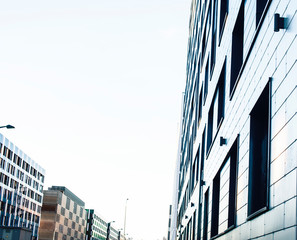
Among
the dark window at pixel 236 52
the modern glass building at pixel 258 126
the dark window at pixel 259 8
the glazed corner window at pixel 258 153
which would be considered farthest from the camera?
the dark window at pixel 236 52

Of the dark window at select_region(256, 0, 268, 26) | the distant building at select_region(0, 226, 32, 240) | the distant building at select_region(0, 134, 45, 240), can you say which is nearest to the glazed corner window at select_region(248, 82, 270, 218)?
the dark window at select_region(256, 0, 268, 26)

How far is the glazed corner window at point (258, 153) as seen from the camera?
9.12 metres

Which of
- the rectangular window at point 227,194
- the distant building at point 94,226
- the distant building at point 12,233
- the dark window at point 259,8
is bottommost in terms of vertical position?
the distant building at point 12,233

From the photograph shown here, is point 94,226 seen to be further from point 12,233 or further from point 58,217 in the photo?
point 12,233

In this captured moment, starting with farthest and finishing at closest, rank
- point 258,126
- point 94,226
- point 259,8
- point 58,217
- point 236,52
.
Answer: point 94,226 → point 58,217 → point 236,52 → point 259,8 → point 258,126

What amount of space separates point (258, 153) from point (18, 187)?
81750 mm

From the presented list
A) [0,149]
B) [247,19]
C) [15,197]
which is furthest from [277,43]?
[15,197]

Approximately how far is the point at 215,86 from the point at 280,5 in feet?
32.2

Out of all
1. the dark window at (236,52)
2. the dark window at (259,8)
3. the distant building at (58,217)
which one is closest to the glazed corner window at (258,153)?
the dark window at (259,8)

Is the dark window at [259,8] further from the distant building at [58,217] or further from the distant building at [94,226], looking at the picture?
the distant building at [94,226]

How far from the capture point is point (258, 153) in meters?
9.59

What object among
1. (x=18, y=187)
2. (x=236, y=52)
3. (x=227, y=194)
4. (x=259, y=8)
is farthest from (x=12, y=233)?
(x=18, y=187)

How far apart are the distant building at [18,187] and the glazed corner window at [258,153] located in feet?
223

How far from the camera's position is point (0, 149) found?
73.6 m
